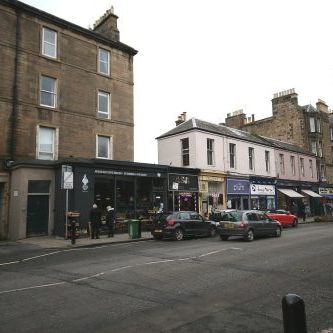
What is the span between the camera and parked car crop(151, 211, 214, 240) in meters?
18.8

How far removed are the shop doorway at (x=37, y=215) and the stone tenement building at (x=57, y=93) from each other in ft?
2.48

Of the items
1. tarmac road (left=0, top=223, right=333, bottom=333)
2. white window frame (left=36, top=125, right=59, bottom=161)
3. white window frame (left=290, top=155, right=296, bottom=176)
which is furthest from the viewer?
white window frame (left=290, top=155, right=296, bottom=176)

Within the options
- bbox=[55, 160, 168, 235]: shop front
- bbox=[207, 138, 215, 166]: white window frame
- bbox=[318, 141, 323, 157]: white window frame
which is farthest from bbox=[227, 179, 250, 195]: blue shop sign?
bbox=[318, 141, 323, 157]: white window frame

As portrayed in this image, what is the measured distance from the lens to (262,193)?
35.4 meters

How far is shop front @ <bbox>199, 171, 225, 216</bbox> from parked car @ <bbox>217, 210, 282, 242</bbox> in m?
8.68

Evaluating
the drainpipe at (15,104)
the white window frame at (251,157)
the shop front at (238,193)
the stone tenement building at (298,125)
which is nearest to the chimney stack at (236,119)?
the stone tenement building at (298,125)

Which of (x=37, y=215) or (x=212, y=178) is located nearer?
(x=37, y=215)

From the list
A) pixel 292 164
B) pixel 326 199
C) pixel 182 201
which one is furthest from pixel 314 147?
pixel 182 201

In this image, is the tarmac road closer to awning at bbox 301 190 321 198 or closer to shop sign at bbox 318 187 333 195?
awning at bbox 301 190 321 198

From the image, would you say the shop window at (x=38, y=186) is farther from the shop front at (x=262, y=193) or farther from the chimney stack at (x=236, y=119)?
the chimney stack at (x=236, y=119)

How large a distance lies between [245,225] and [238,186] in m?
14.8

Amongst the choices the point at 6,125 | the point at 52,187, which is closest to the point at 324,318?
the point at 52,187

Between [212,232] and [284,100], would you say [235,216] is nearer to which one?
[212,232]

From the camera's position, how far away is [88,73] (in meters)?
24.7
